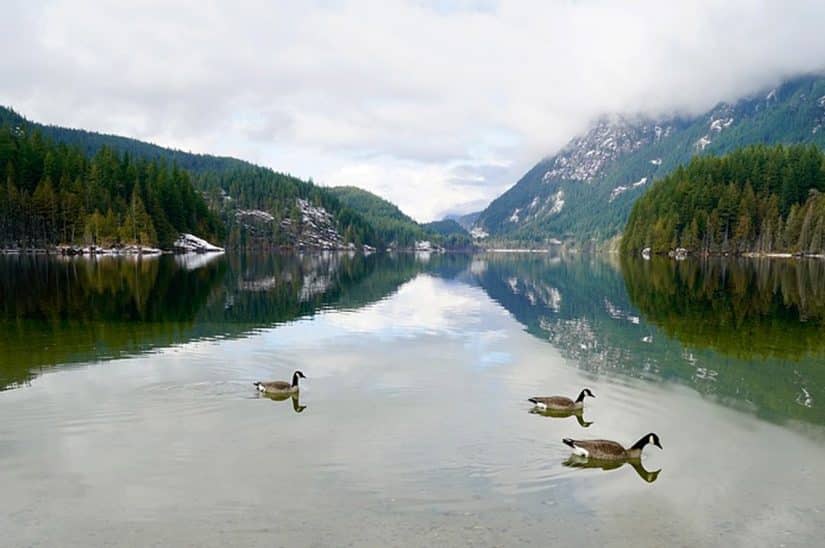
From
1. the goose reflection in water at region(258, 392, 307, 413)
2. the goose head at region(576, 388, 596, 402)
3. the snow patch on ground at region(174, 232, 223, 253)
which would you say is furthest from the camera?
the snow patch on ground at region(174, 232, 223, 253)

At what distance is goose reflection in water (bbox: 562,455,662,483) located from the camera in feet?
47.6

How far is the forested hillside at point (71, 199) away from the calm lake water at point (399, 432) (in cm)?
11960

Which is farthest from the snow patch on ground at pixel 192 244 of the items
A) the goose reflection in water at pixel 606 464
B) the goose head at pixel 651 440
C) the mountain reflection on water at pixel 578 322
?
the goose head at pixel 651 440

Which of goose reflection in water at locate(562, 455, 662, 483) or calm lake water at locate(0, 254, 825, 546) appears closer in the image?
calm lake water at locate(0, 254, 825, 546)

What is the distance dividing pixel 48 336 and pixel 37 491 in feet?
68.5

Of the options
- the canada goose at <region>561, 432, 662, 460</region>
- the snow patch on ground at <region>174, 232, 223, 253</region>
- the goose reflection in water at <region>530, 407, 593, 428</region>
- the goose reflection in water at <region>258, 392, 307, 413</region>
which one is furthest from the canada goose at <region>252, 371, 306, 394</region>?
the snow patch on ground at <region>174, 232, 223, 253</region>

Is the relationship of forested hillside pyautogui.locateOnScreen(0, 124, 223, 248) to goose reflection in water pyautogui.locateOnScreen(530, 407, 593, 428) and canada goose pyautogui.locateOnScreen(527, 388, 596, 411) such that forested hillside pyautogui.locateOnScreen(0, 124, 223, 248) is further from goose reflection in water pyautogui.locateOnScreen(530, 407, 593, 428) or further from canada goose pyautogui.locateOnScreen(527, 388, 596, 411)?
goose reflection in water pyautogui.locateOnScreen(530, 407, 593, 428)

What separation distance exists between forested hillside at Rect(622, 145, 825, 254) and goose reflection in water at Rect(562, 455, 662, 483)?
161397mm

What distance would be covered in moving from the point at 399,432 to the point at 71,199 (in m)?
150

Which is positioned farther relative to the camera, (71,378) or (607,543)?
(71,378)

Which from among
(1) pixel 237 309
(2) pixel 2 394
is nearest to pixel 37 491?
(2) pixel 2 394

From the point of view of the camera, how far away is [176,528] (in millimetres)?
10773

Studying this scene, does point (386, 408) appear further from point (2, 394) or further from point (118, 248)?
point (118, 248)

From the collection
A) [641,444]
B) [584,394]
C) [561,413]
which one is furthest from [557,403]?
[641,444]
